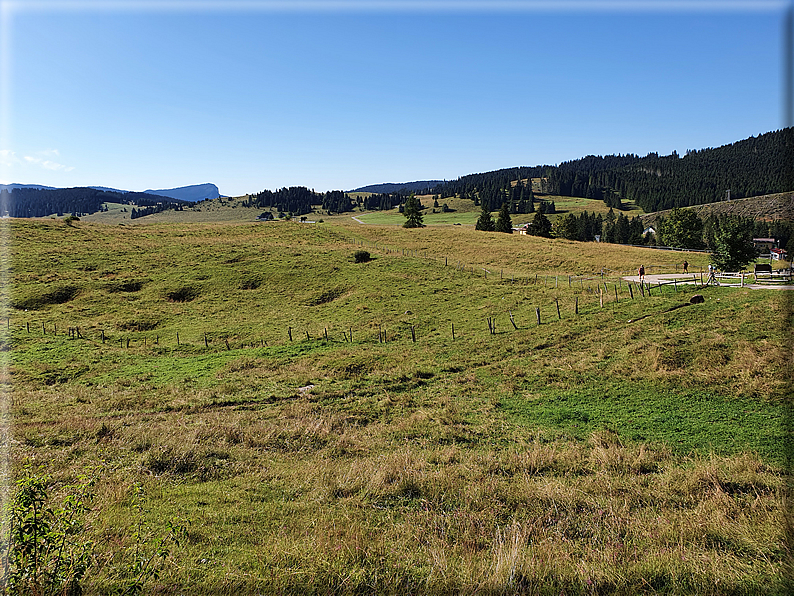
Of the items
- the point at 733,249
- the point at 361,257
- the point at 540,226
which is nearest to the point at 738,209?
the point at 540,226

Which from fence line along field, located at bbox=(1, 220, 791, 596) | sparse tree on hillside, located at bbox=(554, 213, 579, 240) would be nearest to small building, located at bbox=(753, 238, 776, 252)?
sparse tree on hillside, located at bbox=(554, 213, 579, 240)

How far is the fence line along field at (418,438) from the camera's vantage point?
562 cm

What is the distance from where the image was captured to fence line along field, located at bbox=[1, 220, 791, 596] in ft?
18.5

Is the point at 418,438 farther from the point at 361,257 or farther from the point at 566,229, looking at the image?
the point at 566,229

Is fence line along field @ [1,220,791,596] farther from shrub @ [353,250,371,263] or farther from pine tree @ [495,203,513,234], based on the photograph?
pine tree @ [495,203,513,234]

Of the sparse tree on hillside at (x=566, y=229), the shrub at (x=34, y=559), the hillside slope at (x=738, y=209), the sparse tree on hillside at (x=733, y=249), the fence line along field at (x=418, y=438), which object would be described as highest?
the hillside slope at (x=738, y=209)

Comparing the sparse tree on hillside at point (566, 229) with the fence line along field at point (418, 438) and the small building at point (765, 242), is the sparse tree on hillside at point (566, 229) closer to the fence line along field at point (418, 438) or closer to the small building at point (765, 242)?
the small building at point (765, 242)

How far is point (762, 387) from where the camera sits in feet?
52.0

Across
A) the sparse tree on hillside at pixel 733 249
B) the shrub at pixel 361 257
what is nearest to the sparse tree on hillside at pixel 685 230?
the sparse tree on hillside at pixel 733 249

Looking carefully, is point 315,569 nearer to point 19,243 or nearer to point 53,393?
point 53,393

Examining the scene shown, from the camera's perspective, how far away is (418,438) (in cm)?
1323

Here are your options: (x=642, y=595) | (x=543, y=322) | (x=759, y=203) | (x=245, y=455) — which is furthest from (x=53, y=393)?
(x=759, y=203)

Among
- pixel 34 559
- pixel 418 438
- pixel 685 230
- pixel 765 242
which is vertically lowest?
pixel 418 438

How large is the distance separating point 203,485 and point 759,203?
230922 mm
